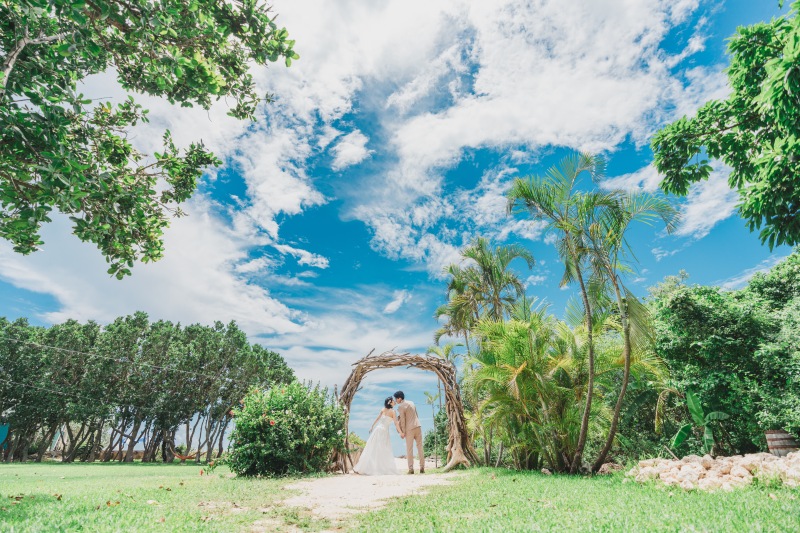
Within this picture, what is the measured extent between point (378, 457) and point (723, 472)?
26.5ft

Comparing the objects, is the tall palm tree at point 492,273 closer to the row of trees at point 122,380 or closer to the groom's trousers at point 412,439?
the groom's trousers at point 412,439

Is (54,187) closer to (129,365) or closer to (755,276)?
(755,276)

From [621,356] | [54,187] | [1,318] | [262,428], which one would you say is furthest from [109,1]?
[1,318]

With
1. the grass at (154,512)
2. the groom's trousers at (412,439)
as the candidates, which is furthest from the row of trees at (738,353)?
the grass at (154,512)

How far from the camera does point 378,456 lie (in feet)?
38.4

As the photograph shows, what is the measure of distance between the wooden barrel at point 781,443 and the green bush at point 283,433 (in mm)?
9857

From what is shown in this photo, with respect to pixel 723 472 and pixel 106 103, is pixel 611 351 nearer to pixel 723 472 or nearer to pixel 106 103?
pixel 723 472

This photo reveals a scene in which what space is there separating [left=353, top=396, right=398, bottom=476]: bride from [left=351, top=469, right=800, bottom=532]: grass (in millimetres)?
5402

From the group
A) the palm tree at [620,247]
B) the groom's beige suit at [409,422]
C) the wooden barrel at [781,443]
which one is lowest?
the wooden barrel at [781,443]

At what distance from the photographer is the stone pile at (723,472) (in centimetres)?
613

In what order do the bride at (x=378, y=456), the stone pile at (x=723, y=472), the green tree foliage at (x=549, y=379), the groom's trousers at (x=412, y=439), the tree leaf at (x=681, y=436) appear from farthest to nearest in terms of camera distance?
the groom's trousers at (x=412, y=439)
the bride at (x=378, y=456)
the tree leaf at (x=681, y=436)
the green tree foliage at (x=549, y=379)
the stone pile at (x=723, y=472)

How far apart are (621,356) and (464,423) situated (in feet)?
18.3

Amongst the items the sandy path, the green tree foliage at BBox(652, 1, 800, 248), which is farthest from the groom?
the green tree foliage at BBox(652, 1, 800, 248)

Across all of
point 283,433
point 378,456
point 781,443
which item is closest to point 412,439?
point 378,456
